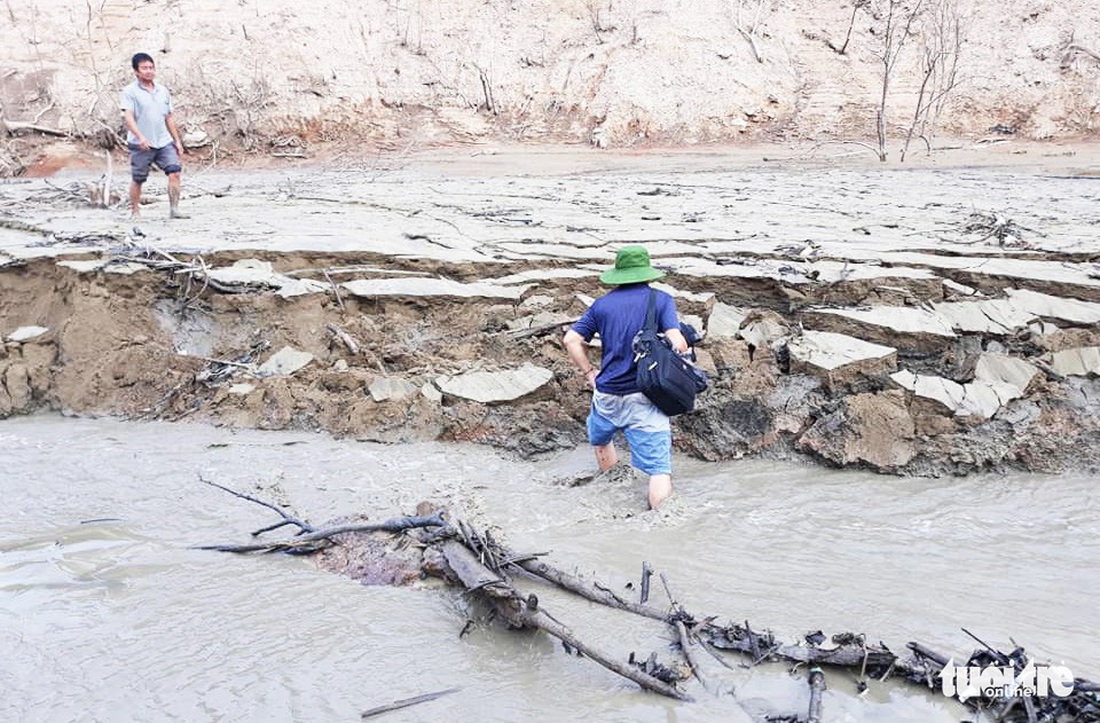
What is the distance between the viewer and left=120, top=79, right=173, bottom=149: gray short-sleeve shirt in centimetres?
704

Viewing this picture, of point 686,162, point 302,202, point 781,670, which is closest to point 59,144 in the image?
point 302,202


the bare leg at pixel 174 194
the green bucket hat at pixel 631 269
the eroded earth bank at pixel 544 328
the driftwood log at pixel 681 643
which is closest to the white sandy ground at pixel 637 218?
the eroded earth bank at pixel 544 328

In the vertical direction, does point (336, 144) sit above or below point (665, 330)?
above

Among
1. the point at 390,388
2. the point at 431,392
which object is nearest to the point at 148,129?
the point at 390,388

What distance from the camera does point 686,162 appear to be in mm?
14109

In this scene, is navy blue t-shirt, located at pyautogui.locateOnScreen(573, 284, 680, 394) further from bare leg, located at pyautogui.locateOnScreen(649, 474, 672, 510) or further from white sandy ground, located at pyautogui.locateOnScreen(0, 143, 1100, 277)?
white sandy ground, located at pyautogui.locateOnScreen(0, 143, 1100, 277)

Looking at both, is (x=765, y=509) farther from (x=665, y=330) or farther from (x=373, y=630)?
(x=373, y=630)

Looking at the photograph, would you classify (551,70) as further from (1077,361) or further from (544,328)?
(1077,361)

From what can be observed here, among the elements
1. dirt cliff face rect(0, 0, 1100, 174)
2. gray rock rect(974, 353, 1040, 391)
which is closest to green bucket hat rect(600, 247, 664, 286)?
gray rock rect(974, 353, 1040, 391)

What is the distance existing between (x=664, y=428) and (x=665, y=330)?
48cm

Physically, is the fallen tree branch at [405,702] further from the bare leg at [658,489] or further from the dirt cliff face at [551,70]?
the dirt cliff face at [551,70]

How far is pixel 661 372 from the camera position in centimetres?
397

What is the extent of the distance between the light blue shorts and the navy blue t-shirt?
0.06 meters

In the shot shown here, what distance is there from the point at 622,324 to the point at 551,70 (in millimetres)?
15412
